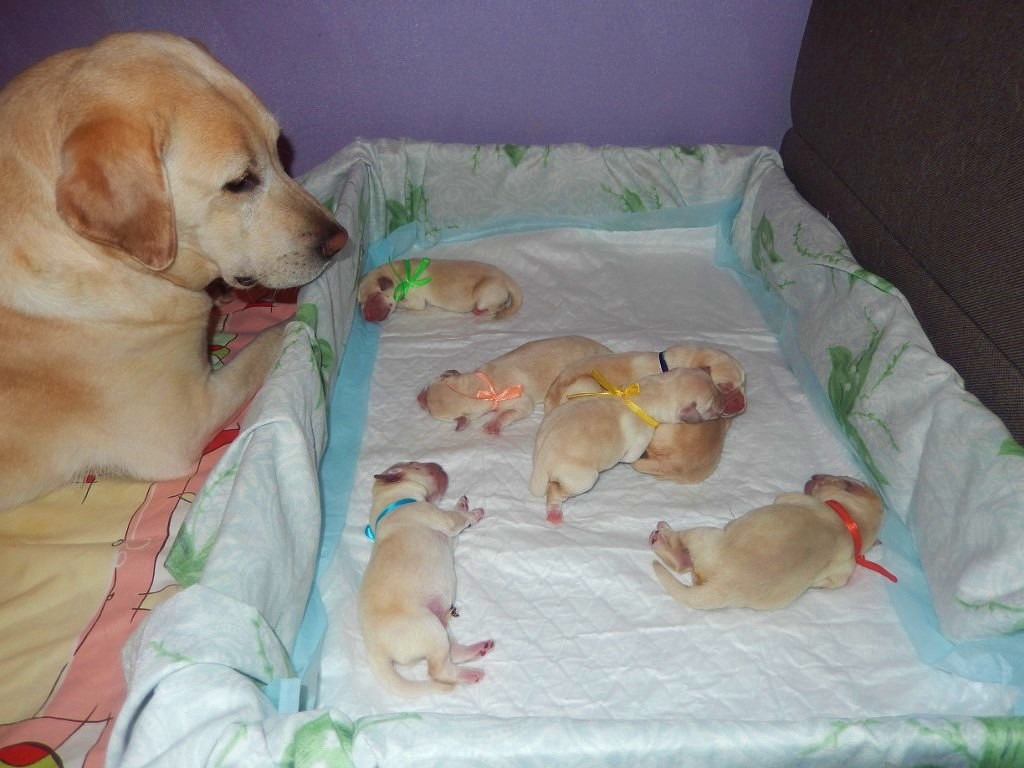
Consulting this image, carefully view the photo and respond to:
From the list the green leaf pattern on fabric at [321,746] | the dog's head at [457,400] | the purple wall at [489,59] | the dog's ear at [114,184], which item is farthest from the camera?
the purple wall at [489,59]

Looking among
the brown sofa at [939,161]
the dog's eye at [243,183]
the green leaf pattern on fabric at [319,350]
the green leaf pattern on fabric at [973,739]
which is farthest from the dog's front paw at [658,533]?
the dog's eye at [243,183]

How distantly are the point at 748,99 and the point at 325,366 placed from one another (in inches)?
69.8

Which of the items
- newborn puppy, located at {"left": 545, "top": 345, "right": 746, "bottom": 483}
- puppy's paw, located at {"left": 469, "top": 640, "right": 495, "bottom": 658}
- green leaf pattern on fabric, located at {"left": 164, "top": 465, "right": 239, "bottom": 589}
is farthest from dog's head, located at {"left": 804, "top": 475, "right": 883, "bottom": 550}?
green leaf pattern on fabric, located at {"left": 164, "top": 465, "right": 239, "bottom": 589}

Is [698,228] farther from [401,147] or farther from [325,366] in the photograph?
[325,366]

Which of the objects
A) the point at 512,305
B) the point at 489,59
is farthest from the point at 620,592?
the point at 489,59

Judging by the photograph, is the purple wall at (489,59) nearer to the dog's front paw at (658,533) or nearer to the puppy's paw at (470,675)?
the dog's front paw at (658,533)

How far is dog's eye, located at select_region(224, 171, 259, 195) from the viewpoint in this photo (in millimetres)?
1481

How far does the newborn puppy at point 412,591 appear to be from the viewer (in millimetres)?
1331

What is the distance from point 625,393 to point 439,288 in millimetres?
764

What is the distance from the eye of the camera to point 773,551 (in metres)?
1.42

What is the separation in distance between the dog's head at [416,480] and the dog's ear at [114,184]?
27.8 inches

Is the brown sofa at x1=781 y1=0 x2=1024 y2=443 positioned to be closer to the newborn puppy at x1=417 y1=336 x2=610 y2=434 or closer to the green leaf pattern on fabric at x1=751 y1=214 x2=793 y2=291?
the green leaf pattern on fabric at x1=751 y1=214 x2=793 y2=291

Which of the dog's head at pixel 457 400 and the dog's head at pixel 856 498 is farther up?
the dog's head at pixel 856 498

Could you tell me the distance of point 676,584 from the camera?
1504 millimetres
